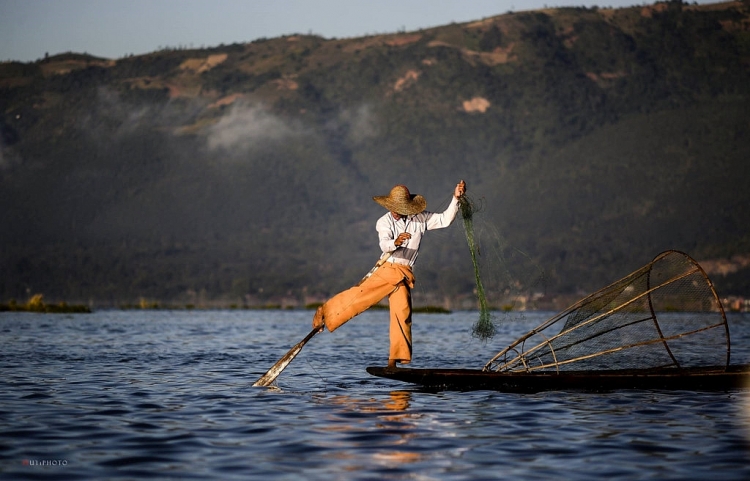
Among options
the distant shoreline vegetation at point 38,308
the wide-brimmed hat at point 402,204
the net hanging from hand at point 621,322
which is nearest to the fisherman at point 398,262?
the wide-brimmed hat at point 402,204

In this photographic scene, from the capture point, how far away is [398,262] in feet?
56.7

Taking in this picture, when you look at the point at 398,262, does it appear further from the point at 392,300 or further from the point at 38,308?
the point at 38,308

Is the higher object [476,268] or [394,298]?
[476,268]

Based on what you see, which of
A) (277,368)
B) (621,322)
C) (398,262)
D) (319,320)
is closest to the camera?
(398,262)

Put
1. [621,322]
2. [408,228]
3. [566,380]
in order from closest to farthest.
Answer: [566,380] < [408,228] < [621,322]

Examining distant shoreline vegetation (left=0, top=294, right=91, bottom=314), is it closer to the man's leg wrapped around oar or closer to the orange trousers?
the man's leg wrapped around oar

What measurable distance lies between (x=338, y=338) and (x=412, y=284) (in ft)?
77.7

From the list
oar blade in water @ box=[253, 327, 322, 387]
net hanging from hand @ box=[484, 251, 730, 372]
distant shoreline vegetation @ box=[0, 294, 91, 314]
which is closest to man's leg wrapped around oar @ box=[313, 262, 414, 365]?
oar blade in water @ box=[253, 327, 322, 387]

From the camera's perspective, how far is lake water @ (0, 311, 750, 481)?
1102cm

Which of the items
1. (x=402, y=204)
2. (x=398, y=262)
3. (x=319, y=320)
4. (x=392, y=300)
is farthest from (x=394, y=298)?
(x=402, y=204)

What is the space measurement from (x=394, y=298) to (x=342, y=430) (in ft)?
14.1

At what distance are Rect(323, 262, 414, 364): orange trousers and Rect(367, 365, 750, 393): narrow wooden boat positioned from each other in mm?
465

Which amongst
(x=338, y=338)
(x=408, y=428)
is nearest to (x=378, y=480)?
(x=408, y=428)

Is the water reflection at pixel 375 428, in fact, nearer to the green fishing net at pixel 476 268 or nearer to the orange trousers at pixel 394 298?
the orange trousers at pixel 394 298
